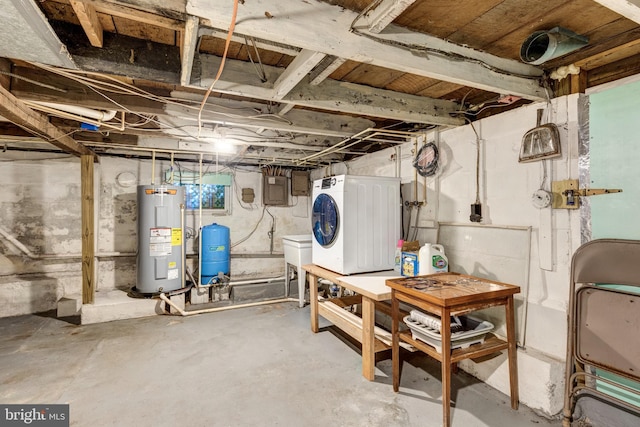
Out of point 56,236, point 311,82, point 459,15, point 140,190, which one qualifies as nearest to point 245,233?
point 140,190

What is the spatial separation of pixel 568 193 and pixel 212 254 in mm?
4057

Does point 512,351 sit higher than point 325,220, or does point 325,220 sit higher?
point 325,220

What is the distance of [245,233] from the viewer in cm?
504

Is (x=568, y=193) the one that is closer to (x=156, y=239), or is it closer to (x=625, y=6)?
(x=625, y=6)

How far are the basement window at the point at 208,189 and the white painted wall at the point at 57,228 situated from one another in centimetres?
17

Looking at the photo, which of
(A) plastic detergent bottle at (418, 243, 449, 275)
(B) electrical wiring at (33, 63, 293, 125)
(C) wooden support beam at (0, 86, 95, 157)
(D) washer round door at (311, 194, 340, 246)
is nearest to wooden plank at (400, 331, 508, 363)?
(A) plastic detergent bottle at (418, 243, 449, 275)

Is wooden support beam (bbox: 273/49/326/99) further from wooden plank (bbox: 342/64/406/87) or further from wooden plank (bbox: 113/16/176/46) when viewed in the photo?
wooden plank (bbox: 113/16/176/46)

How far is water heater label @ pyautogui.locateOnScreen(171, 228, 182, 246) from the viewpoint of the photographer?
3834 mm

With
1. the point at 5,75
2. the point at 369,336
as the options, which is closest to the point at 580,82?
the point at 369,336

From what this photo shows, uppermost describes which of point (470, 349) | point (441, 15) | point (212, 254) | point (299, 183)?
point (441, 15)

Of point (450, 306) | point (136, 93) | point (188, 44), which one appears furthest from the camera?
point (136, 93)

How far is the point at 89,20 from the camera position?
50.4 inches

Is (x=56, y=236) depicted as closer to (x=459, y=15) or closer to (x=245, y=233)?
(x=245, y=233)

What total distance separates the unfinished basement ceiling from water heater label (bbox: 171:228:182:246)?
5.30 feet
